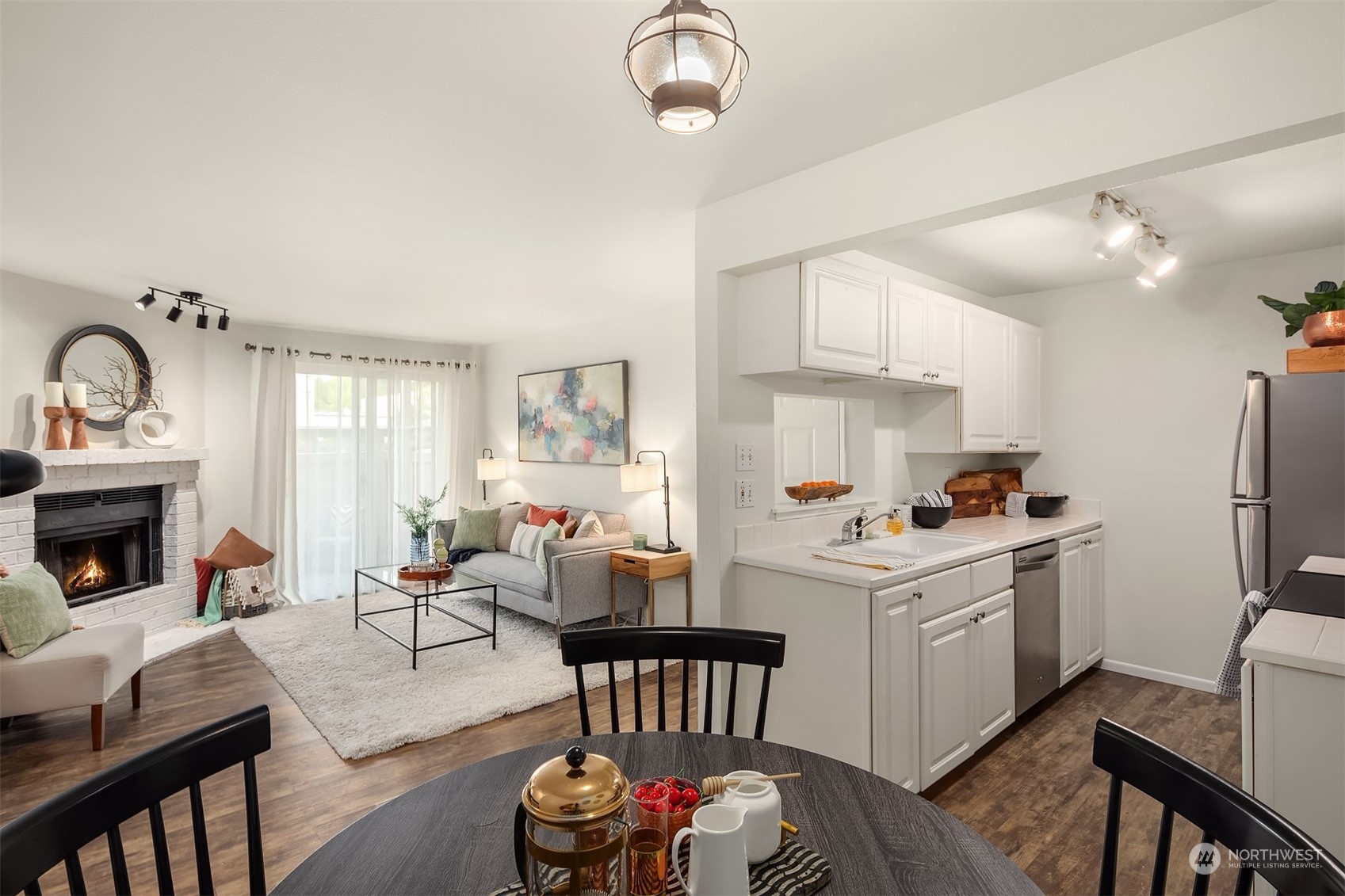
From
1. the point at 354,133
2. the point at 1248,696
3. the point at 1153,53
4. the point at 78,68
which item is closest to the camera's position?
the point at 1248,696

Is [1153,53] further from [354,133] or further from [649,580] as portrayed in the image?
[649,580]

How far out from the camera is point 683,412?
495 centimetres

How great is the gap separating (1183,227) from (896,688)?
254cm

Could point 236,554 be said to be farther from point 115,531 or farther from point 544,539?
point 544,539

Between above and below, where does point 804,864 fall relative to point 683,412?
below

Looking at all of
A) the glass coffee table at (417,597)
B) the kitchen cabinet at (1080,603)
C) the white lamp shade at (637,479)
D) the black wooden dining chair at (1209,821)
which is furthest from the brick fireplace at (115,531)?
the kitchen cabinet at (1080,603)

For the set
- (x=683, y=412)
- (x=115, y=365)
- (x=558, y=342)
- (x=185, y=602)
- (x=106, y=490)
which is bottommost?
(x=185, y=602)

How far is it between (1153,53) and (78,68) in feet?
9.48

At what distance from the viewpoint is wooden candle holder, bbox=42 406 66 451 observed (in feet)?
13.9

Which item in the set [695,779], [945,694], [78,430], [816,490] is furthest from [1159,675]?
[78,430]

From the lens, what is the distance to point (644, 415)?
528 centimetres

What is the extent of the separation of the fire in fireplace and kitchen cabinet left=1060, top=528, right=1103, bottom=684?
6179 mm

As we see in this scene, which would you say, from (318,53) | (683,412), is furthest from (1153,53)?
(683,412)

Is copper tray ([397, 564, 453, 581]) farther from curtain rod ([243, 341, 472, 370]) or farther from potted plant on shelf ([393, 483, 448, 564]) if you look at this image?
curtain rod ([243, 341, 472, 370])
